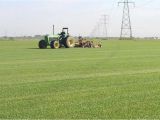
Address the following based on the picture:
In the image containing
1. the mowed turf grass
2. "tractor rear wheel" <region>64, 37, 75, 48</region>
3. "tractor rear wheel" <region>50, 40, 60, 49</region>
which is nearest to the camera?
the mowed turf grass

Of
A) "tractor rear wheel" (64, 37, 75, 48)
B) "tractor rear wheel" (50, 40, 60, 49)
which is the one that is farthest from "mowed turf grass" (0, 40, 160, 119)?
"tractor rear wheel" (64, 37, 75, 48)

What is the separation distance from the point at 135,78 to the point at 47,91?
4009 millimetres

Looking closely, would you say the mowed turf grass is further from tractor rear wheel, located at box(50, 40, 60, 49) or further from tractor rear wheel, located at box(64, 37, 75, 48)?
tractor rear wheel, located at box(64, 37, 75, 48)

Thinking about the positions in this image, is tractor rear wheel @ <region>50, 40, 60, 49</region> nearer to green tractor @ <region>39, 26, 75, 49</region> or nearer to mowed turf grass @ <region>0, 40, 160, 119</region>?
green tractor @ <region>39, 26, 75, 49</region>

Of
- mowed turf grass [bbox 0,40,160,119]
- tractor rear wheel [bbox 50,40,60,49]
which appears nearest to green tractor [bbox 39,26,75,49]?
tractor rear wheel [bbox 50,40,60,49]

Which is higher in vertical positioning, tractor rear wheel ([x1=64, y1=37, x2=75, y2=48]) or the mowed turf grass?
tractor rear wheel ([x1=64, y1=37, x2=75, y2=48])

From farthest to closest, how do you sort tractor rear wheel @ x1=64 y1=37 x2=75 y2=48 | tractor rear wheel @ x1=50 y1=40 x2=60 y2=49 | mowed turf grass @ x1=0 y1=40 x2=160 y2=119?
tractor rear wheel @ x1=64 y1=37 x2=75 y2=48, tractor rear wheel @ x1=50 y1=40 x2=60 y2=49, mowed turf grass @ x1=0 y1=40 x2=160 y2=119

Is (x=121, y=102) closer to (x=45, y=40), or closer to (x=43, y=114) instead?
(x=43, y=114)

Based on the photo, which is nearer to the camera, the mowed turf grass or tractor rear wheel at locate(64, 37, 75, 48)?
the mowed turf grass

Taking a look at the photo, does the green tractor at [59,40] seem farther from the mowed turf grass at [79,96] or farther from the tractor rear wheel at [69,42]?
the mowed turf grass at [79,96]

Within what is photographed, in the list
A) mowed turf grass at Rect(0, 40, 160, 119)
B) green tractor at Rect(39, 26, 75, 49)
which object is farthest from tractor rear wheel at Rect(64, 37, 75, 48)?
mowed turf grass at Rect(0, 40, 160, 119)

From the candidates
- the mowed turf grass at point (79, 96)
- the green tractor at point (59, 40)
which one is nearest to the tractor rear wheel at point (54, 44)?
the green tractor at point (59, 40)

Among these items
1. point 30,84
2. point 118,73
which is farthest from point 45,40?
point 30,84

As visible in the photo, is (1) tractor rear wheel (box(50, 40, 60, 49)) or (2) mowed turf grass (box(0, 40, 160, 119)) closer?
(2) mowed turf grass (box(0, 40, 160, 119))
